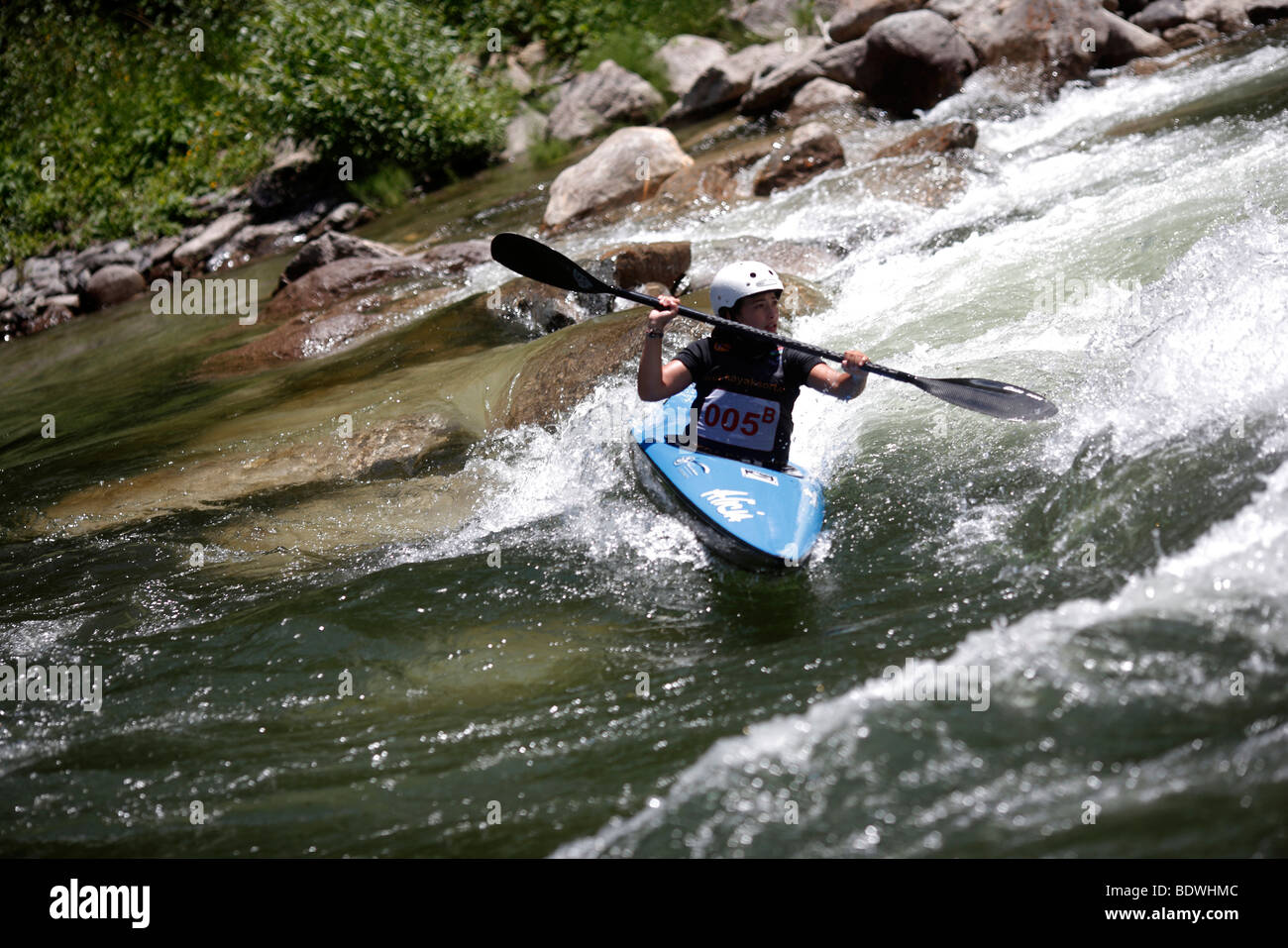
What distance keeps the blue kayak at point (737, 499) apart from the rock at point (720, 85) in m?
8.29

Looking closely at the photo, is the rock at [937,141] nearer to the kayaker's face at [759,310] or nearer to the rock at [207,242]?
the kayaker's face at [759,310]

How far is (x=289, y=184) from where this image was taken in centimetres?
1275

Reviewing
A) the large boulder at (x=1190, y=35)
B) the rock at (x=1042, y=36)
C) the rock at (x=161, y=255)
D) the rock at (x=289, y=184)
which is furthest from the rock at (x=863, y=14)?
the rock at (x=161, y=255)

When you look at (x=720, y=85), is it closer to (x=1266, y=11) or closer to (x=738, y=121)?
(x=738, y=121)

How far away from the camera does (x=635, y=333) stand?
5.91 m

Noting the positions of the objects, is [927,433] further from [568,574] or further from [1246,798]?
[1246,798]

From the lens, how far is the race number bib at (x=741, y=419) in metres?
4.57

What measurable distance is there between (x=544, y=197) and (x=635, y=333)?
5.37m

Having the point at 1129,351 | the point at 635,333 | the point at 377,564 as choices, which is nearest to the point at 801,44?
the point at 635,333

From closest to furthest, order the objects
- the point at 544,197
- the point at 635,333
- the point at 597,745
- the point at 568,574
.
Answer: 1. the point at 597,745
2. the point at 568,574
3. the point at 635,333
4. the point at 544,197

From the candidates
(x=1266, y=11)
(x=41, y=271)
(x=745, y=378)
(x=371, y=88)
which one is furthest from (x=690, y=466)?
(x=41, y=271)

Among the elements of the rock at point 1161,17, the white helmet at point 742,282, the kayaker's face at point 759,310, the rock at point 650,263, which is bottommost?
the rock at point 650,263

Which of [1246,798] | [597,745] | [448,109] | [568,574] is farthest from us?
[448,109]
